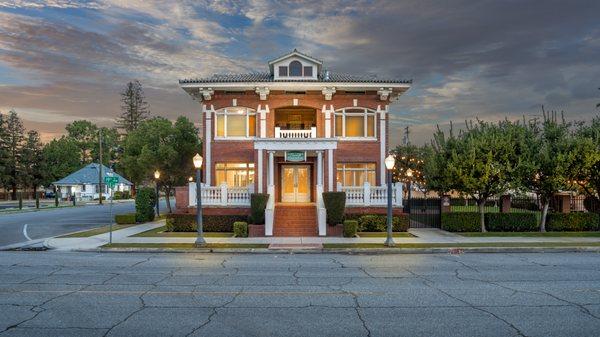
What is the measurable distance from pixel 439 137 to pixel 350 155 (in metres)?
6.46

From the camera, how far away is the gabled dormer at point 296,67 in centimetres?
3081

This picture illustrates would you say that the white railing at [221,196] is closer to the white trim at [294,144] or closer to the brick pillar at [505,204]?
the white trim at [294,144]

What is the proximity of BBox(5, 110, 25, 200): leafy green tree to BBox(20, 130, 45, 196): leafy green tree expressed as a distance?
4.71 feet

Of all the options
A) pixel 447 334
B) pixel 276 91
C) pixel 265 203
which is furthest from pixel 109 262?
pixel 276 91

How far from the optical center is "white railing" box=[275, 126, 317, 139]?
2994cm

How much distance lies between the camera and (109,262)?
55.3ft

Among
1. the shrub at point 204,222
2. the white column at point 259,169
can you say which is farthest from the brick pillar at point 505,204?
the shrub at point 204,222

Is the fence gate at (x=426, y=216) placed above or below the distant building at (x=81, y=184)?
below

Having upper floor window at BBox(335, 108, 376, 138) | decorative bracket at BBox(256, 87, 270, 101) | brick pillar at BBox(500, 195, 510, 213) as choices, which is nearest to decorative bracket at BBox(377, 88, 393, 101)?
upper floor window at BBox(335, 108, 376, 138)

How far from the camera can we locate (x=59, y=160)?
3944 inches

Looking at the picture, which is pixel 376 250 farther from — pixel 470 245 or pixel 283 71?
pixel 283 71

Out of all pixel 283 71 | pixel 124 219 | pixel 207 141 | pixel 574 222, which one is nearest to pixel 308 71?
pixel 283 71

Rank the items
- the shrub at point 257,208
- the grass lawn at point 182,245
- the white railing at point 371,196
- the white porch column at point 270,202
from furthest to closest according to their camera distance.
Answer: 1. the white railing at point 371,196
2. the shrub at point 257,208
3. the white porch column at point 270,202
4. the grass lawn at point 182,245

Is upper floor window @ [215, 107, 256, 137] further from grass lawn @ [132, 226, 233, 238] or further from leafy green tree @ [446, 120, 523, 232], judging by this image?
leafy green tree @ [446, 120, 523, 232]
